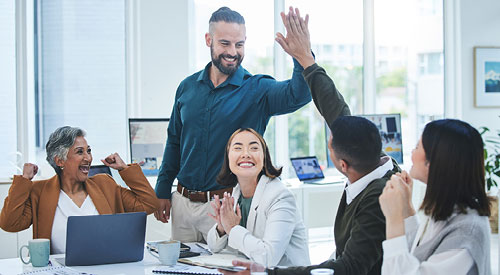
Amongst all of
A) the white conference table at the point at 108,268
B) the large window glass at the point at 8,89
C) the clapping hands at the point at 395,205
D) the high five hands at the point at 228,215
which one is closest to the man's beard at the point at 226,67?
the high five hands at the point at 228,215

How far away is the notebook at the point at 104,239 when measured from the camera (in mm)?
2422

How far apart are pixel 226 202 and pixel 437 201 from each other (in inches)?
39.6

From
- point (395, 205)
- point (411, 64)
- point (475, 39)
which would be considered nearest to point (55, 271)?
point (395, 205)

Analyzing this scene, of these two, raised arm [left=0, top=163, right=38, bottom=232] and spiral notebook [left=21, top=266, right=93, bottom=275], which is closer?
spiral notebook [left=21, top=266, right=93, bottom=275]

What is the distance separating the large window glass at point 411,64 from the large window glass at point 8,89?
3832 millimetres

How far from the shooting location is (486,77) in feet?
23.0

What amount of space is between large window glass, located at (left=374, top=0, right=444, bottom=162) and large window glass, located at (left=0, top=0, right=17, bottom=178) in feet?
12.6

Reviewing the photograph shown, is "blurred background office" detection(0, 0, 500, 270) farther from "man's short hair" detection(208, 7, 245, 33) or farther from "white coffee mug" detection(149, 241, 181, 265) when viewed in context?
"white coffee mug" detection(149, 241, 181, 265)

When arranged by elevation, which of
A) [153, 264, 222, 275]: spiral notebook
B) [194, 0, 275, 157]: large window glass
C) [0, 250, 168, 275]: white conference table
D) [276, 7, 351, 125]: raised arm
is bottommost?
[0, 250, 168, 275]: white conference table

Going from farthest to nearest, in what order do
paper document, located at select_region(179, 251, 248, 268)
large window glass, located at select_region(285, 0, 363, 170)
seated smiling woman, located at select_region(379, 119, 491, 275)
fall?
large window glass, located at select_region(285, 0, 363, 170)
paper document, located at select_region(179, 251, 248, 268)
seated smiling woman, located at select_region(379, 119, 491, 275)

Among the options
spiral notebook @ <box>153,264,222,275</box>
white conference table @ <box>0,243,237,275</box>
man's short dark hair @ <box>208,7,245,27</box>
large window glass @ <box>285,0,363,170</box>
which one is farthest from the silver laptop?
spiral notebook @ <box>153,264,222,275</box>

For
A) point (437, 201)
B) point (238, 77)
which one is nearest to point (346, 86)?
point (238, 77)

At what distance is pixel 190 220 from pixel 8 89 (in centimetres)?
292

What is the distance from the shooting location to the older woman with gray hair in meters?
2.82
